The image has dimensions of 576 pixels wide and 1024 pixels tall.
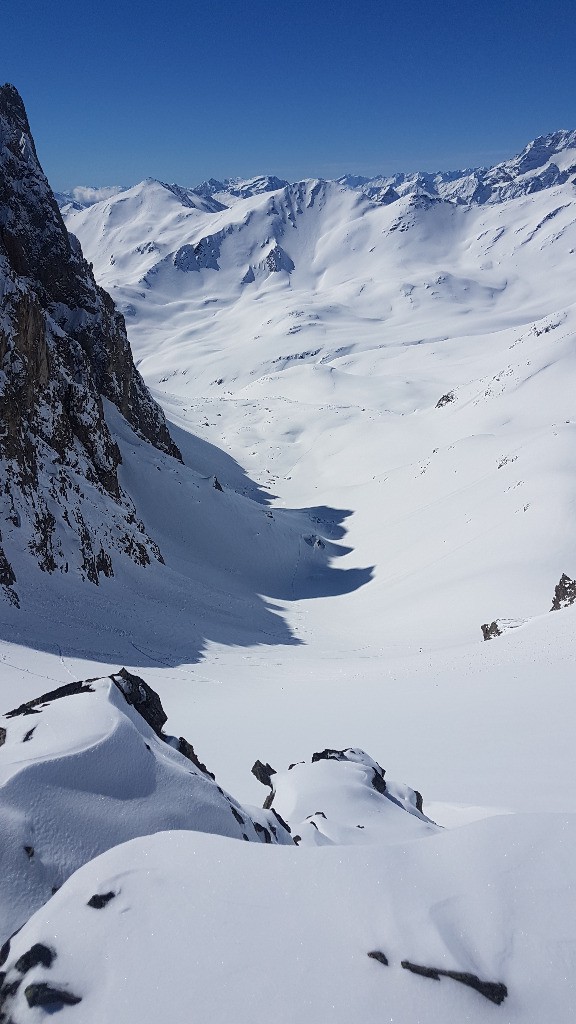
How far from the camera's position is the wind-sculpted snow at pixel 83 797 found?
555 centimetres

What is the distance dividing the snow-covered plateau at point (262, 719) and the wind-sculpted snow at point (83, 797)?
0.03 metres

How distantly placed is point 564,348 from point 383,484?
1441 inches

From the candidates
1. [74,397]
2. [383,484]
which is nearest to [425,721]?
[74,397]

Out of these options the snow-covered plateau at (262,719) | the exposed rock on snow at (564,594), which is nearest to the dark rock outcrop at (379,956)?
the snow-covered plateau at (262,719)

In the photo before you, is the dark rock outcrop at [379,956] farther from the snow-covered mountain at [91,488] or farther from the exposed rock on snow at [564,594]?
the exposed rock on snow at [564,594]

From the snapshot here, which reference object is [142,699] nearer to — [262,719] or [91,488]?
[262,719]

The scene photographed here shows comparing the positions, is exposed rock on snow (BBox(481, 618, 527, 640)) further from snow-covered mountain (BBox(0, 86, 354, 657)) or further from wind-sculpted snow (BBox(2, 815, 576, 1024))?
wind-sculpted snow (BBox(2, 815, 576, 1024))

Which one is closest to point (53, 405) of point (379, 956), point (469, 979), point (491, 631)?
point (491, 631)

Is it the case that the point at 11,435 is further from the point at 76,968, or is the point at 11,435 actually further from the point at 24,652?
the point at 76,968

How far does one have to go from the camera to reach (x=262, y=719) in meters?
15.6

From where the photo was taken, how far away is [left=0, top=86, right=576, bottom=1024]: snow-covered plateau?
4.13 metres

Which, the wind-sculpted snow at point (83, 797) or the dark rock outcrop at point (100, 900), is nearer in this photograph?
the dark rock outcrop at point (100, 900)

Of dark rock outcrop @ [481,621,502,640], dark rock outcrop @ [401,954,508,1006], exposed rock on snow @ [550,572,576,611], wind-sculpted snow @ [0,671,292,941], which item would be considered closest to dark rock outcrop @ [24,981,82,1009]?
wind-sculpted snow @ [0,671,292,941]

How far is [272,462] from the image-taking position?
80.6 meters
